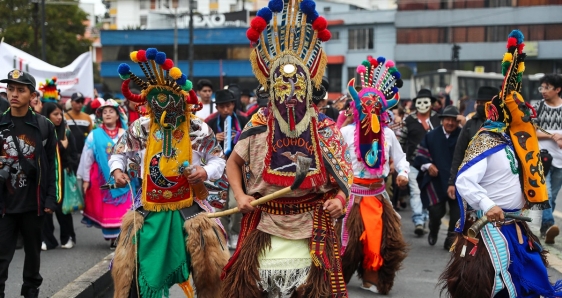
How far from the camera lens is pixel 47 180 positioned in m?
7.10

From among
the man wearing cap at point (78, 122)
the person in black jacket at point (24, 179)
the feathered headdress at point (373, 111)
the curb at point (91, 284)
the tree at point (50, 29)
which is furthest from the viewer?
the tree at point (50, 29)

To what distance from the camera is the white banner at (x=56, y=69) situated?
1306 centimetres

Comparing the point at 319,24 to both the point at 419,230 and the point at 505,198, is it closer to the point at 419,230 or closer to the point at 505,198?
the point at 505,198

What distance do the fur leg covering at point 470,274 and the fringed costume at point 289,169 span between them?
1.14 meters

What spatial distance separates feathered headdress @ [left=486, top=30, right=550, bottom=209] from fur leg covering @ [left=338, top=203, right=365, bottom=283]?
230 cm

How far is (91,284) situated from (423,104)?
298 inches

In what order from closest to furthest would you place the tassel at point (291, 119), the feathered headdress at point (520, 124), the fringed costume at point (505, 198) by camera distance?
the tassel at point (291, 119)
the fringed costume at point (505, 198)
the feathered headdress at point (520, 124)

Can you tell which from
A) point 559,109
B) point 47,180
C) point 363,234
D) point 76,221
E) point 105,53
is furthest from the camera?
point 105,53

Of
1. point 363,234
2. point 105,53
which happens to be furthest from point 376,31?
point 363,234

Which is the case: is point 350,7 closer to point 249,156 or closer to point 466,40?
point 466,40

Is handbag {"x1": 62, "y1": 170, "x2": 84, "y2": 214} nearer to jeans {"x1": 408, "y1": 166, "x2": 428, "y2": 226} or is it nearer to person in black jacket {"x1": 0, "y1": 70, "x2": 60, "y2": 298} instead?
person in black jacket {"x1": 0, "y1": 70, "x2": 60, "y2": 298}

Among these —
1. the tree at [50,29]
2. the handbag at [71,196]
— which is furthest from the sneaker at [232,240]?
the tree at [50,29]

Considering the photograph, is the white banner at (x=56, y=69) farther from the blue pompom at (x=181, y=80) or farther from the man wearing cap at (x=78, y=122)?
the blue pompom at (x=181, y=80)

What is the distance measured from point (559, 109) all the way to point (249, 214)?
6418 mm
